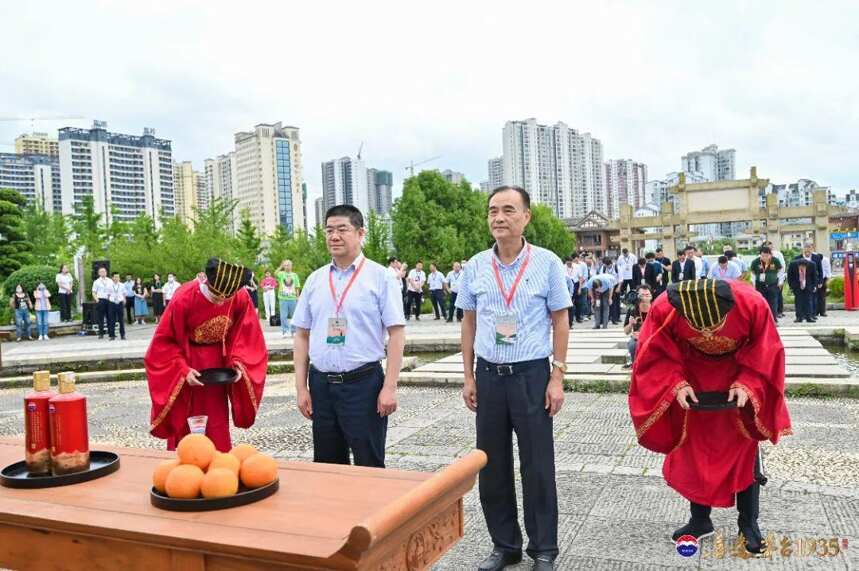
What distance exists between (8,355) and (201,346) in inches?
545

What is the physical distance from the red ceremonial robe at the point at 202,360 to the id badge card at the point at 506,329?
167 cm

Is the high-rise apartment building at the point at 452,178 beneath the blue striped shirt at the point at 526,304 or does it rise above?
above

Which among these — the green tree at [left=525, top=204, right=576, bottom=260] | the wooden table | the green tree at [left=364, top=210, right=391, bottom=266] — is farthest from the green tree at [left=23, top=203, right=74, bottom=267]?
the wooden table

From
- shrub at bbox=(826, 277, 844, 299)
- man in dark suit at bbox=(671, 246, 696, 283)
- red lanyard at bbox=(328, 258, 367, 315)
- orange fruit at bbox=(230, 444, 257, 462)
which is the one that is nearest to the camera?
orange fruit at bbox=(230, 444, 257, 462)

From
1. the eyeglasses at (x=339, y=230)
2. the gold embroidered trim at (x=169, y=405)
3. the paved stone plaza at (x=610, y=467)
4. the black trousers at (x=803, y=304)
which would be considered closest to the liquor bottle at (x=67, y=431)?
the gold embroidered trim at (x=169, y=405)

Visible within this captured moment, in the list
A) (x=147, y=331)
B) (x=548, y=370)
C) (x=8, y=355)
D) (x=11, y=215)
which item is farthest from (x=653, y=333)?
(x=11, y=215)

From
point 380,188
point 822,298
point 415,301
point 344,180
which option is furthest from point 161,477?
point 380,188

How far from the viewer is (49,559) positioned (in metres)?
2.56

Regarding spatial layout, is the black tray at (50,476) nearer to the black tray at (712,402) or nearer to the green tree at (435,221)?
the black tray at (712,402)

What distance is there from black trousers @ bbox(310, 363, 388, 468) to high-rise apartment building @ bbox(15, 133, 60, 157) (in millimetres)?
98053

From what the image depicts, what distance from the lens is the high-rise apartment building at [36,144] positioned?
92562 mm

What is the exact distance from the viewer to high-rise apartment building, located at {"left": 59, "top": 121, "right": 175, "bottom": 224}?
72688 mm

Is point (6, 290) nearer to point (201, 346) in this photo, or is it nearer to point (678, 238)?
point (201, 346)

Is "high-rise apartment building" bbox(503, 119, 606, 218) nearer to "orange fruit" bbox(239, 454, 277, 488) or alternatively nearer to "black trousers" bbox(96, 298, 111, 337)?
"black trousers" bbox(96, 298, 111, 337)
